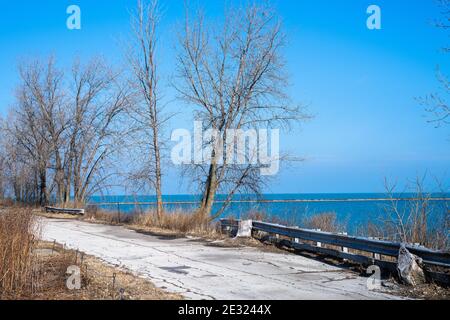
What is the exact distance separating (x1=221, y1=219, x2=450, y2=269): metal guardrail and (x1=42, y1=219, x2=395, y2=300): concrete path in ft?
2.21

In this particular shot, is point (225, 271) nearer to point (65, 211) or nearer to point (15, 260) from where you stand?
point (15, 260)

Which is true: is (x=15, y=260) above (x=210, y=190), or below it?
below

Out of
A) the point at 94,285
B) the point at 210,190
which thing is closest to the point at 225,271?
the point at 94,285

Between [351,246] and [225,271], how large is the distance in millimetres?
3528

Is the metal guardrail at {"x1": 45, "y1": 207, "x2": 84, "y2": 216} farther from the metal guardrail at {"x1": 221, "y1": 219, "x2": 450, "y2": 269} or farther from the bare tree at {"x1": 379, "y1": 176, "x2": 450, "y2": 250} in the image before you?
the bare tree at {"x1": 379, "y1": 176, "x2": 450, "y2": 250}

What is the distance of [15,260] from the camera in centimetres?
814

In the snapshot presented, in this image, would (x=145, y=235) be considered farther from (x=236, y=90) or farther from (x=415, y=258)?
(x=415, y=258)

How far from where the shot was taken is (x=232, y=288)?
883 cm

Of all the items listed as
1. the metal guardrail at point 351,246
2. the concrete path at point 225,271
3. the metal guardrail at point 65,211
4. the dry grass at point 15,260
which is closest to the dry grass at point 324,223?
the metal guardrail at point 351,246

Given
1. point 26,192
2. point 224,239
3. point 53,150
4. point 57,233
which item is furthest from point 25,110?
point 224,239

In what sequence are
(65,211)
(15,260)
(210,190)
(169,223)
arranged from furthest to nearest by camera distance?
(65,211) → (210,190) → (169,223) → (15,260)

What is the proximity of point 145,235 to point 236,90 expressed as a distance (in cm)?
867

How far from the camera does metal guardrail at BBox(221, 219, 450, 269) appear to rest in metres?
9.40
